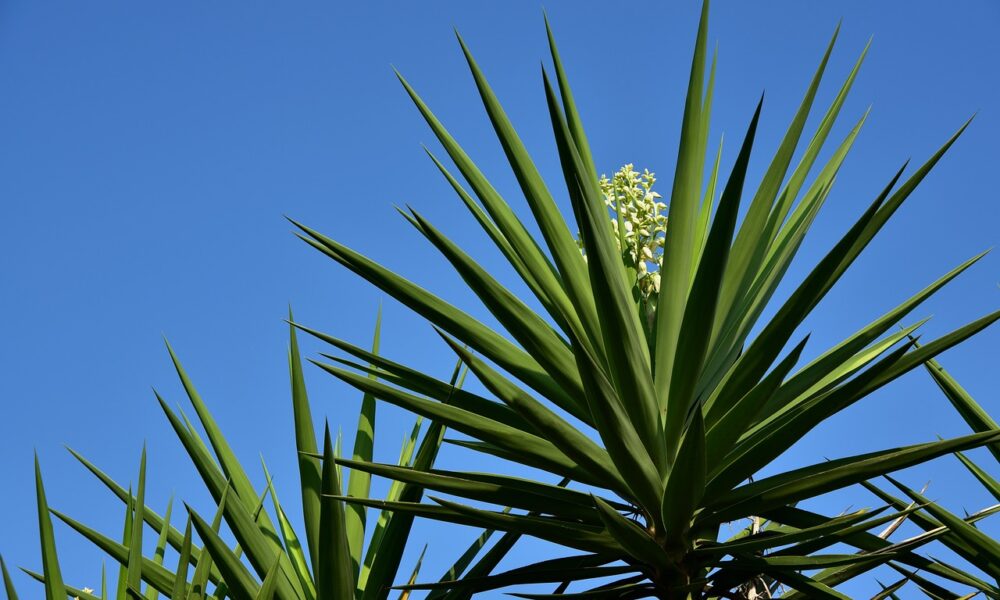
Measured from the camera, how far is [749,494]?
187 centimetres

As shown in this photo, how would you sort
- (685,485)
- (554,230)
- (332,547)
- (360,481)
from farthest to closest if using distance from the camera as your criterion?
(360,481)
(554,230)
(332,547)
(685,485)

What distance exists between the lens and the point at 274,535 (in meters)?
2.47

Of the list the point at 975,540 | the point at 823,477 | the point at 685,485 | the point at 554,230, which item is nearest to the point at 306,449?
the point at 554,230

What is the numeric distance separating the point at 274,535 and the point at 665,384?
1.15 m

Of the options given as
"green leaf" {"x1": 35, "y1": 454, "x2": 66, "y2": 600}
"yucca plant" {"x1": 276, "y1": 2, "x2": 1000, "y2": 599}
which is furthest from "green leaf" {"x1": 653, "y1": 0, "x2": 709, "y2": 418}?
"green leaf" {"x1": 35, "y1": 454, "x2": 66, "y2": 600}

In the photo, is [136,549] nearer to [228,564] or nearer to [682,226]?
[228,564]

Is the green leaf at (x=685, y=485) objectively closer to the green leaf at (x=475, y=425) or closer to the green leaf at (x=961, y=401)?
the green leaf at (x=475, y=425)

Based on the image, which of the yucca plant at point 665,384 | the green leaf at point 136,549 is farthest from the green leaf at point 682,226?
the green leaf at point 136,549

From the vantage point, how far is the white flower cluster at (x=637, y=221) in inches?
106

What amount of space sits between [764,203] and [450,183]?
2.56 feet

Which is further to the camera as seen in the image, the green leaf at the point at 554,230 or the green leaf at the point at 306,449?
the green leaf at the point at 306,449

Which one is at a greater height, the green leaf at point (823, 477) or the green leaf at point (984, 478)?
the green leaf at point (984, 478)

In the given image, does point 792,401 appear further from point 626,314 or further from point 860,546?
point 626,314

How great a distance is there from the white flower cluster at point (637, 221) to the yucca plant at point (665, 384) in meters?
0.36
